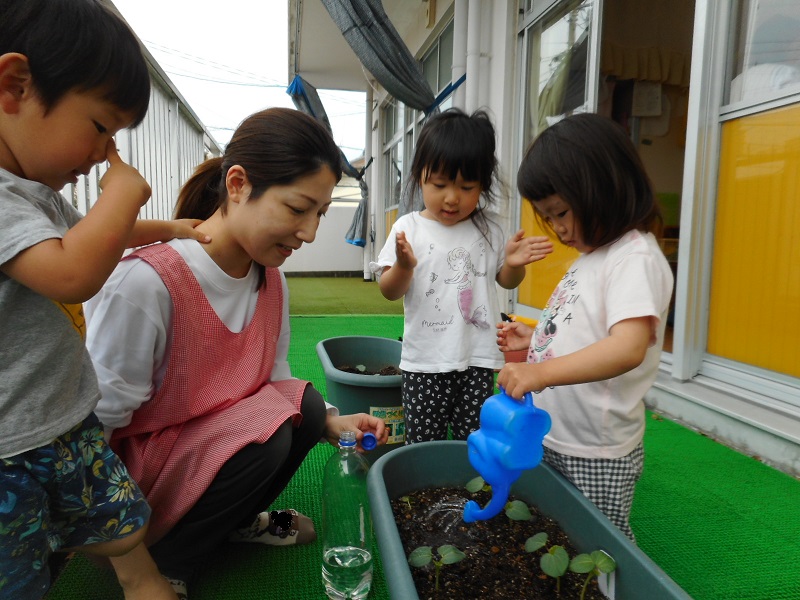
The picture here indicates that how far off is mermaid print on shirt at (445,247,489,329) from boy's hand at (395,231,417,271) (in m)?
0.15

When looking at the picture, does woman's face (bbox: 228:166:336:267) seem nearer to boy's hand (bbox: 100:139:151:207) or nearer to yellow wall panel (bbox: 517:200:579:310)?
boy's hand (bbox: 100:139:151:207)

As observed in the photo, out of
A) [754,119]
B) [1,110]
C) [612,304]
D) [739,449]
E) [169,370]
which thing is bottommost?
[739,449]

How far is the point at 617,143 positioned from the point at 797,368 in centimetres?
120

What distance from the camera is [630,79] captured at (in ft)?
11.2

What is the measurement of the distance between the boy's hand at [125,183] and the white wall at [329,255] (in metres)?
8.63

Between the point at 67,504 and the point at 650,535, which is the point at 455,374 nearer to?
the point at 650,535

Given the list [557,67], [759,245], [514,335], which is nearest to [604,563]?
[514,335]

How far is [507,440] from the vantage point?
0.72 metres

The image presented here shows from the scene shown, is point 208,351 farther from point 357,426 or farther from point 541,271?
point 541,271

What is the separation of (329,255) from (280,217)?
27.8 feet

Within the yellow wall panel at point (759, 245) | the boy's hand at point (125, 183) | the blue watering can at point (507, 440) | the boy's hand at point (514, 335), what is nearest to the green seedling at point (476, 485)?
the blue watering can at point (507, 440)

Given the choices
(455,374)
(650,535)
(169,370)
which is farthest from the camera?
(455,374)

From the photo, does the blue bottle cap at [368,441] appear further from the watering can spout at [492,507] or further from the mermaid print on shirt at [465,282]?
the mermaid print on shirt at [465,282]

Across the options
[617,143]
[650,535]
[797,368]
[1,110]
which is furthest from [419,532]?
[797,368]
